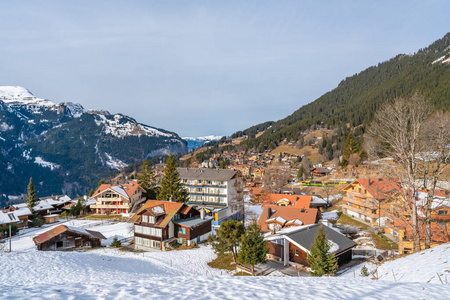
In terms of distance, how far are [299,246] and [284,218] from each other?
13.5 m

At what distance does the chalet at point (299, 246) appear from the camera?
87.0ft

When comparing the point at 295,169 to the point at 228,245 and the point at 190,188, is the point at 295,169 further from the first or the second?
the point at 228,245

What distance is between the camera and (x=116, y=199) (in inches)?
2675

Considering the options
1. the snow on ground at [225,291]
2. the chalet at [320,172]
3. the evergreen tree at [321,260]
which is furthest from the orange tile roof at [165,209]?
the chalet at [320,172]

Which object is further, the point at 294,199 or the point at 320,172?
the point at 320,172

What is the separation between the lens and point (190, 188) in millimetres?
61031

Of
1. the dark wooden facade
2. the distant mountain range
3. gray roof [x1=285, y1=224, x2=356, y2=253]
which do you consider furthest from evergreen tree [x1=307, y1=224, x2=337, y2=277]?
the distant mountain range

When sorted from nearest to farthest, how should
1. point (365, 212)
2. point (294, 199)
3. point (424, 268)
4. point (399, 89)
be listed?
point (424, 268), point (365, 212), point (294, 199), point (399, 89)

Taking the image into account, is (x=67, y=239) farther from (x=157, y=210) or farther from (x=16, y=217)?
(x=16, y=217)

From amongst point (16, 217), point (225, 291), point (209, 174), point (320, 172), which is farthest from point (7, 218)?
point (320, 172)

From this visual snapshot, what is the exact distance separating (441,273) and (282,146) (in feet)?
541

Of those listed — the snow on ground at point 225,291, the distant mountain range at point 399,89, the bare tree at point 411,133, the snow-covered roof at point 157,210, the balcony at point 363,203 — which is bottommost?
the balcony at point 363,203

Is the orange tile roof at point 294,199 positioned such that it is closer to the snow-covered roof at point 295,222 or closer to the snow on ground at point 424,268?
the snow-covered roof at point 295,222

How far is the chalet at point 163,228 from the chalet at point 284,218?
10.3 meters
